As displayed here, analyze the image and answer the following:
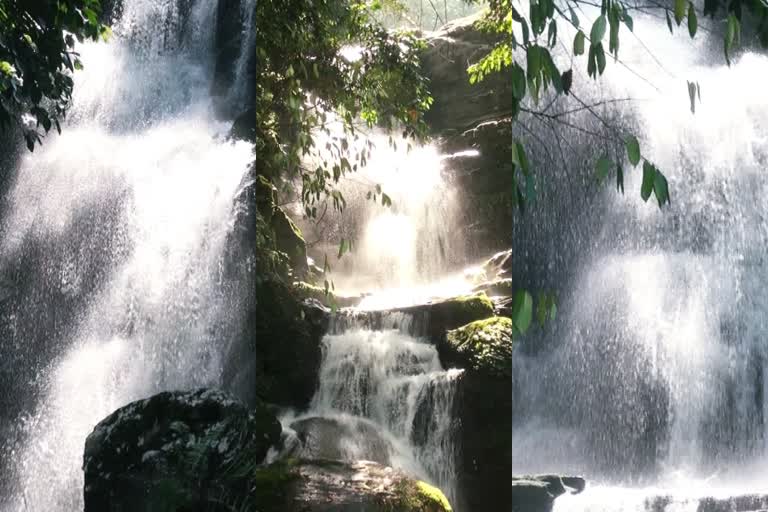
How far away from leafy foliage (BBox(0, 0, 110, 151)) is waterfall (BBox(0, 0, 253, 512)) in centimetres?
5

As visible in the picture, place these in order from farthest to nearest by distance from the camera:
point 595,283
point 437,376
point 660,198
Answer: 1. point 595,283
2. point 437,376
3. point 660,198

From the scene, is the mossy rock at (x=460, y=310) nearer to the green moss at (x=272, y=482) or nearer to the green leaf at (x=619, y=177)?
the green leaf at (x=619, y=177)

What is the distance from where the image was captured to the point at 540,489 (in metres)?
2.30

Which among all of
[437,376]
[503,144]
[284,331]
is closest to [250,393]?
[284,331]

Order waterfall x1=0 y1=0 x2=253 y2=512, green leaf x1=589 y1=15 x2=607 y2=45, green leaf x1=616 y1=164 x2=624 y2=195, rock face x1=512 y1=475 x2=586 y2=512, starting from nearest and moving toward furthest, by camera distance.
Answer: green leaf x1=589 y1=15 x2=607 y2=45 → green leaf x1=616 y1=164 x2=624 y2=195 → waterfall x1=0 y1=0 x2=253 y2=512 → rock face x1=512 y1=475 x2=586 y2=512

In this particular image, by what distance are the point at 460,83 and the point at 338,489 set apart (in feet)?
4.29

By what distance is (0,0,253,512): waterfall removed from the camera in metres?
2.14

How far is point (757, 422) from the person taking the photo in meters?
2.43

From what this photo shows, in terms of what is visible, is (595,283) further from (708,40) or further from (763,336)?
(708,40)

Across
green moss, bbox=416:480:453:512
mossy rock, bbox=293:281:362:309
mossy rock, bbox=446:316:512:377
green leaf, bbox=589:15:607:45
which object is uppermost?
green leaf, bbox=589:15:607:45

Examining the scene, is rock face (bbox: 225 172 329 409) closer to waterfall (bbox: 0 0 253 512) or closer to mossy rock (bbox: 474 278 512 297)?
waterfall (bbox: 0 0 253 512)

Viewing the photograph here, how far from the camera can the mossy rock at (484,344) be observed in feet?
7.18

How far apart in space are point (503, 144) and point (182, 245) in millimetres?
1050

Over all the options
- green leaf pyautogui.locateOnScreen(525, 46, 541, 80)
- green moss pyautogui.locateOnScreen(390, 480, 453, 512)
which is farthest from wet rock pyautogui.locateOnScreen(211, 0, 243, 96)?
green moss pyautogui.locateOnScreen(390, 480, 453, 512)
